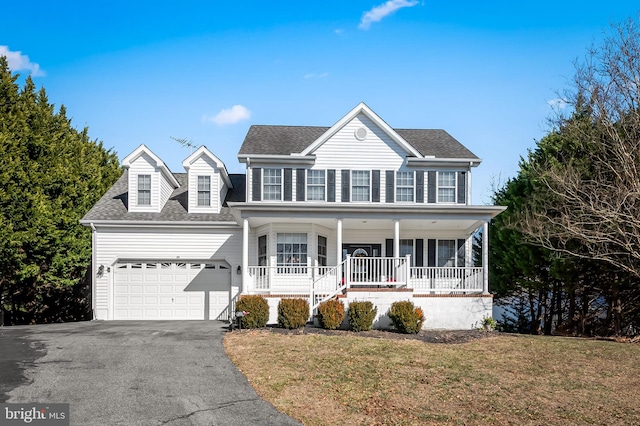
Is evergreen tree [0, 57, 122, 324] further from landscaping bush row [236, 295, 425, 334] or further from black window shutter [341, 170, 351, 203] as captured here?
black window shutter [341, 170, 351, 203]

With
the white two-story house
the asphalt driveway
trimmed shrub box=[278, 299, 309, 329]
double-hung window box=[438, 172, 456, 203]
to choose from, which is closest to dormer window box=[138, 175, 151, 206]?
the white two-story house

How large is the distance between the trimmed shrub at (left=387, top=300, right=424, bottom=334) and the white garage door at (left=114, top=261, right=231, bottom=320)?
7.35 m

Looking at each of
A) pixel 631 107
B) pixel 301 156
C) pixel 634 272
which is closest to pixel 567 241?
pixel 634 272

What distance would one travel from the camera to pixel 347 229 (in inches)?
902

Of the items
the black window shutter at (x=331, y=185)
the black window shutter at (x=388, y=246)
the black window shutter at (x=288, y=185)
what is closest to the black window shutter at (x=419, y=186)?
the black window shutter at (x=388, y=246)

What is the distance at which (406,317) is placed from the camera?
17688mm

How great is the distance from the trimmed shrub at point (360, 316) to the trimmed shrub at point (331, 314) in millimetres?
326

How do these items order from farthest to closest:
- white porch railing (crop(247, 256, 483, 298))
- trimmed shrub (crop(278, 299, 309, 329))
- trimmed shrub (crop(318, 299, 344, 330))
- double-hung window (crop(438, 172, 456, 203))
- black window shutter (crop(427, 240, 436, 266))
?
1. black window shutter (crop(427, 240, 436, 266))
2. double-hung window (crop(438, 172, 456, 203))
3. white porch railing (crop(247, 256, 483, 298))
4. trimmed shrub (crop(318, 299, 344, 330))
5. trimmed shrub (crop(278, 299, 309, 329))

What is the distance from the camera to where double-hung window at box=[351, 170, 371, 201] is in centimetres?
2217

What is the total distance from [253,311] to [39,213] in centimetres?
1080

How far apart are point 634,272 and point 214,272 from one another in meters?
14.7

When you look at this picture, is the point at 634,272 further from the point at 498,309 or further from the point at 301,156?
the point at 301,156

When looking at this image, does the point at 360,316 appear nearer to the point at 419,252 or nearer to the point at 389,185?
the point at 419,252

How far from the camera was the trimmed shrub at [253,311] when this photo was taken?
698 inches
